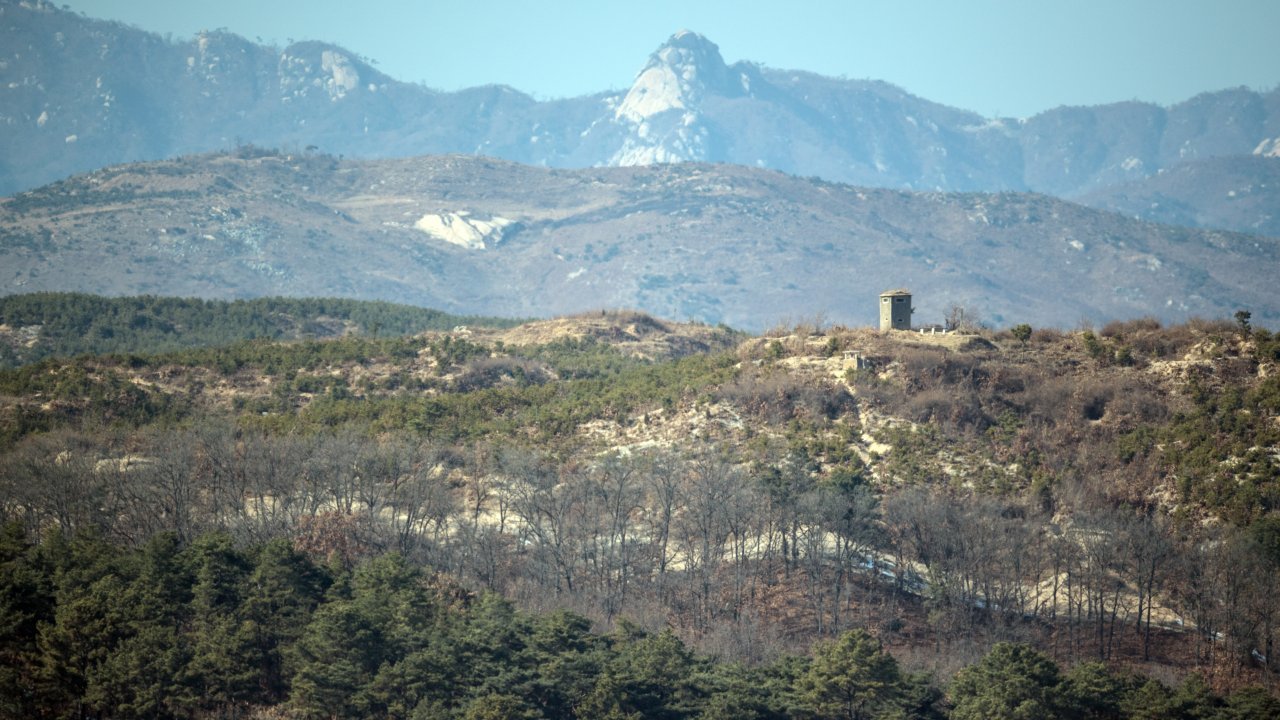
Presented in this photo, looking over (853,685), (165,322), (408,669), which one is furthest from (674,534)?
(165,322)

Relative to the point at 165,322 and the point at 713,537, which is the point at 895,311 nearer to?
the point at 713,537

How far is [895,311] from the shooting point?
7938 centimetres

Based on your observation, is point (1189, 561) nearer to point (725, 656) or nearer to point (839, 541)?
point (839, 541)

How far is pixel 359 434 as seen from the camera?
6969cm

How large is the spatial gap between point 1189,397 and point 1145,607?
48.8 ft

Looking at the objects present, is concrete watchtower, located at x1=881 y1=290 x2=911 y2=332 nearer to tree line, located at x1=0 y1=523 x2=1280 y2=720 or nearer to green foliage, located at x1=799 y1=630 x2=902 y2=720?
tree line, located at x1=0 y1=523 x2=1280 y2=720

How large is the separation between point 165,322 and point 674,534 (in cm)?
7452

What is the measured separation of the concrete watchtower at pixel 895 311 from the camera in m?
79.3

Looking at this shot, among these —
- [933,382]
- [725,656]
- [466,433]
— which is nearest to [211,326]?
[466,433]

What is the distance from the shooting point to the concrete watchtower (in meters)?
79.3

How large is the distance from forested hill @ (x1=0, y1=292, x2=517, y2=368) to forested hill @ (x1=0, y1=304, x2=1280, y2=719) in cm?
2945

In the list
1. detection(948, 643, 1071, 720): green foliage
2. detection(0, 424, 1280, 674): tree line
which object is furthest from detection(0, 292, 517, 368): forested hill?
detection(948, 643, 1071, 720): green foliage

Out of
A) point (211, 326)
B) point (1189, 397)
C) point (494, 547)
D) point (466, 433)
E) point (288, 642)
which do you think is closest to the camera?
point (288, 642)

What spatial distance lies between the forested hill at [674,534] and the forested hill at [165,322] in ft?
96.6
